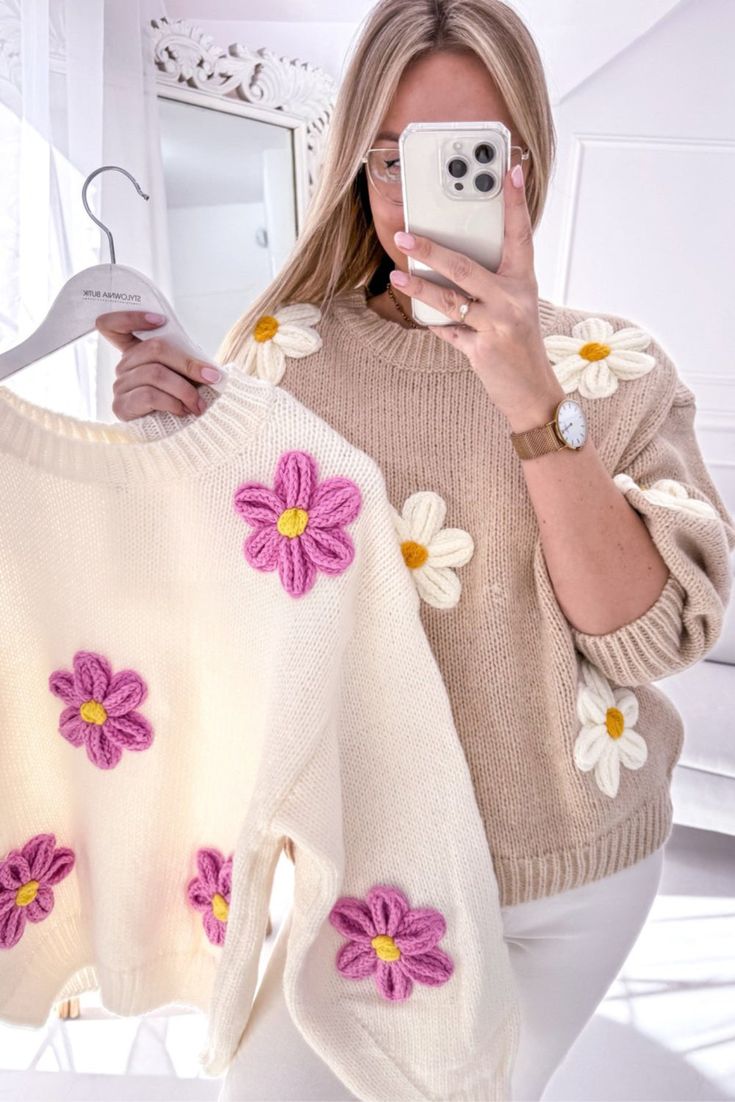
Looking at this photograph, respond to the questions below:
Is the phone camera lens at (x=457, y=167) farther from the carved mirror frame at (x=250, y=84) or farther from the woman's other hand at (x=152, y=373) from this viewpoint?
the carved mirror frame at (x=250, y=84)

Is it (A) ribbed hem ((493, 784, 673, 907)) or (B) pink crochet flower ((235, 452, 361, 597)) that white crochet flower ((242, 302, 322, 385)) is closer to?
(B) pink crochet flower ((235, 452, 361, 597))

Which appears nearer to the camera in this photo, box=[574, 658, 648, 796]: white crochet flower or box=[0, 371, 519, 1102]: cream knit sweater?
box=[0, 371, 519, 1102]: cream knit sweater

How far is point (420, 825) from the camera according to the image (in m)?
0.75

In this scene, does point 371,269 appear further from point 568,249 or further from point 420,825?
point 568,249

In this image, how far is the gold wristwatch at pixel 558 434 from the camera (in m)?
0.70

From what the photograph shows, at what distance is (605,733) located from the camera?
836mm

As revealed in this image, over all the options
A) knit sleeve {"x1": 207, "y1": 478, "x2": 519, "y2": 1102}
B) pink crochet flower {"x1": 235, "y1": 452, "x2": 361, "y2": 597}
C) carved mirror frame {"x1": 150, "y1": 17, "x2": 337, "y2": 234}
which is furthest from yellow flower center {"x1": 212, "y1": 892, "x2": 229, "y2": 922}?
carved mirror frame {"x1": 150, "y1": 17, "x2": 337, "y2": 234}

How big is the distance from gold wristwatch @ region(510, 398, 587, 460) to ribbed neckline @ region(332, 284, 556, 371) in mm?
173

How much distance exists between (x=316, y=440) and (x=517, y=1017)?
0.55 meters

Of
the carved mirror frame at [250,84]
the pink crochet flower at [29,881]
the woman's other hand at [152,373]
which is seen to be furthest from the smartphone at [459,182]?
the carved mirror frame at [250,84]

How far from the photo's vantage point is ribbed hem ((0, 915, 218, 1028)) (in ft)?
2.70

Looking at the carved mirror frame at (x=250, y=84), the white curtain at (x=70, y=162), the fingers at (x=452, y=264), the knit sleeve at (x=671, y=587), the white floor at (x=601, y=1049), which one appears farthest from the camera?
the carved mirror frame at (x=250, y=84)

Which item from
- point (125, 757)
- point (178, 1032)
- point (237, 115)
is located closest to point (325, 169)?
point (125, 757)

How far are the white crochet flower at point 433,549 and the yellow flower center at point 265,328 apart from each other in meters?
0.25
